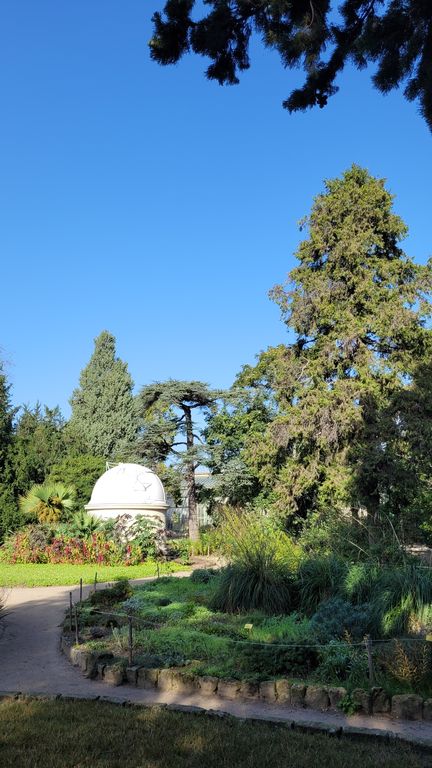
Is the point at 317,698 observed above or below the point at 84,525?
below

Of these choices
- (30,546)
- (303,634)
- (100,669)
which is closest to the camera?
(100,669)

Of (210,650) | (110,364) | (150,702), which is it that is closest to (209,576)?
(210,650)

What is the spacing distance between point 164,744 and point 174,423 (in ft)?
85.4

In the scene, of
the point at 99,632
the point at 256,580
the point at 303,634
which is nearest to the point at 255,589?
the point at 256,580

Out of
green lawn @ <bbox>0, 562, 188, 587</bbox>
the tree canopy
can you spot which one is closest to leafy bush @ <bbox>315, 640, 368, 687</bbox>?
the tree canopy

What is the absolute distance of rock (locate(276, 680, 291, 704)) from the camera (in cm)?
566

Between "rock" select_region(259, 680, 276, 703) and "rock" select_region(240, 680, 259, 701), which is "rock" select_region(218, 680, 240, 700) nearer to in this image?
"rock" select_region(240, 680, 259, 701)

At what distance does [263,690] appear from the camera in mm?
5773

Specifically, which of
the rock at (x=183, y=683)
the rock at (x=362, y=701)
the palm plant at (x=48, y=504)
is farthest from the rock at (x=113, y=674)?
the palm plant at (x=48, y=504)

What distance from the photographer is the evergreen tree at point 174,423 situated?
2970 cm

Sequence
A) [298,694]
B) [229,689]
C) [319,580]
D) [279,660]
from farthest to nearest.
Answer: [319,580] → [279,660] → [229,689] → [298,694]

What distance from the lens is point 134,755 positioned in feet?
13.9

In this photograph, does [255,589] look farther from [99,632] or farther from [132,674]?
[132,674]

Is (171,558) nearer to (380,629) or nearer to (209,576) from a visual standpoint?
(209,576)
